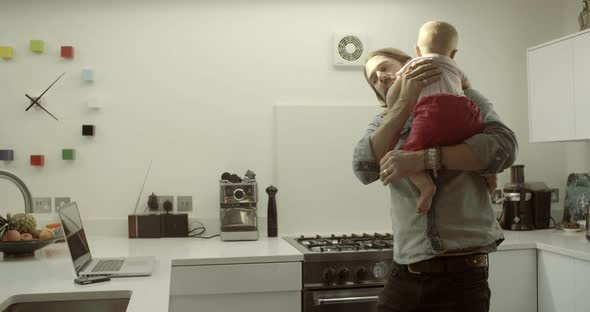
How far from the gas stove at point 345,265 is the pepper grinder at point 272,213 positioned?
17.2 inches

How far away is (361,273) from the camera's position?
104 inches

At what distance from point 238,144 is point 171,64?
0.61 metres

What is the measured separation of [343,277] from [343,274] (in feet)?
0.06

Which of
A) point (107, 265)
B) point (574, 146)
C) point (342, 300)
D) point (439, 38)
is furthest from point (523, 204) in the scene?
point (107, 265)

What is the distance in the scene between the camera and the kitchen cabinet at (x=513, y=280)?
282 centimetres

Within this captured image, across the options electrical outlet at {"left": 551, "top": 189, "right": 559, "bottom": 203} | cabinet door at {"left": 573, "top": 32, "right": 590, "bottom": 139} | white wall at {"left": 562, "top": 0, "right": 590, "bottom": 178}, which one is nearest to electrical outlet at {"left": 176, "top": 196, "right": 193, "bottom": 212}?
cabinet door at {"left": 573, "top": 32, "right": 590, "bottom": 139}

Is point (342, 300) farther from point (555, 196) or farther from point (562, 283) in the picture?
point (555, 196)

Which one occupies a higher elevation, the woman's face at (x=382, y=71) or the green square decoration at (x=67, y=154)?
the woman's face at (x=382, y=71)

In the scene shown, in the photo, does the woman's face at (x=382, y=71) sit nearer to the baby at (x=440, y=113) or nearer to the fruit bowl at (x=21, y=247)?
the baby at (x=440, y=113)

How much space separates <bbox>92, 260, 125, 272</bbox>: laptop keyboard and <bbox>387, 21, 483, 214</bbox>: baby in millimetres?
1135

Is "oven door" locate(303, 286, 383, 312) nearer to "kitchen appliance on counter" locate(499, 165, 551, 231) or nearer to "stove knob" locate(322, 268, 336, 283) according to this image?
"stove knob" locate(322, 268, 336, 283)

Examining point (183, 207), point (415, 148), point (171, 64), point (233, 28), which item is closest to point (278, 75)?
point (233, 28)

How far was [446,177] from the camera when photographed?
1.62 metres

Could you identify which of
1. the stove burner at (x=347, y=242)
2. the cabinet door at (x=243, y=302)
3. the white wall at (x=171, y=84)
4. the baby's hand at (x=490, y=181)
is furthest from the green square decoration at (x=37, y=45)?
the baby's hand at (x=490, y=181)
